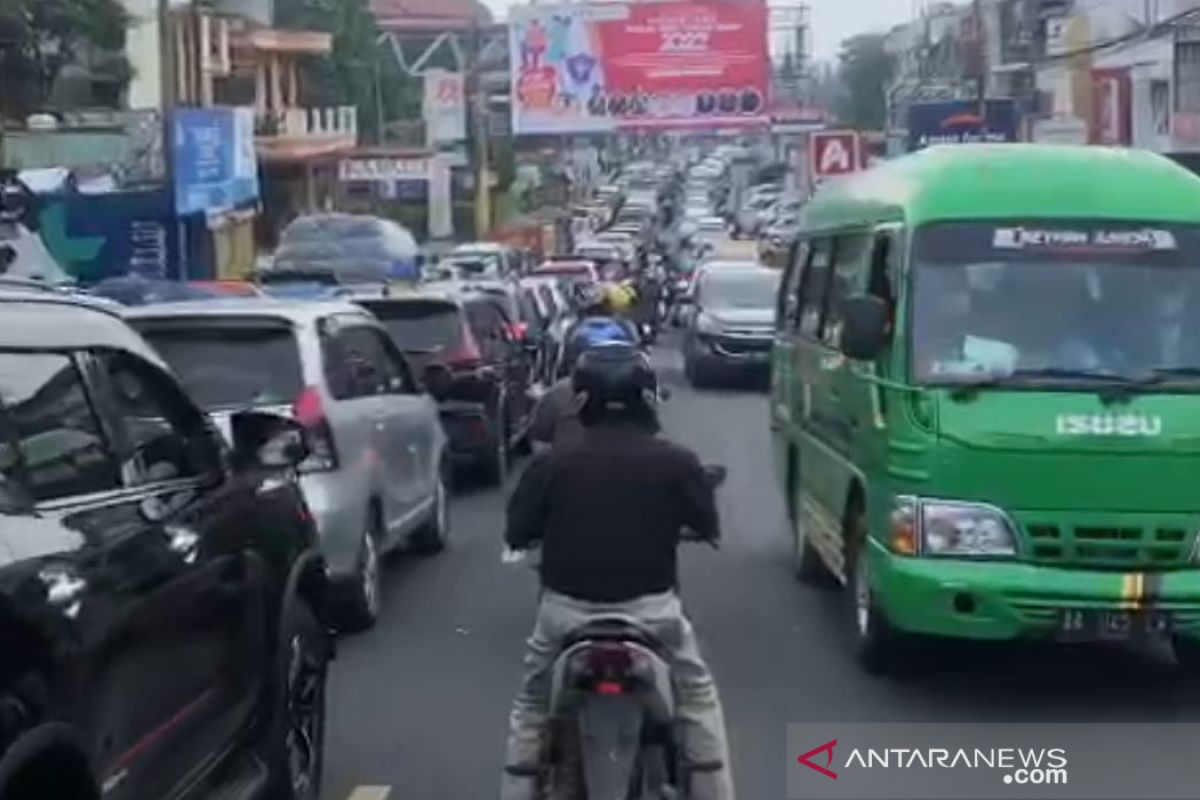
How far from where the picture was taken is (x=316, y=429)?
468 inches

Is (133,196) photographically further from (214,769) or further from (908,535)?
(214,769)

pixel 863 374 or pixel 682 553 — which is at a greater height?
pixel 863 374

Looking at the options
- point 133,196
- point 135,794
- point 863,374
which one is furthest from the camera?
point 133,196

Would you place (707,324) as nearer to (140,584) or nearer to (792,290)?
(792,290)

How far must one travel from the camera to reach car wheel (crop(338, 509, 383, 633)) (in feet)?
40.0

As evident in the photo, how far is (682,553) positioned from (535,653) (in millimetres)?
8275

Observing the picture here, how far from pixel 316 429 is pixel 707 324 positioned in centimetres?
2178

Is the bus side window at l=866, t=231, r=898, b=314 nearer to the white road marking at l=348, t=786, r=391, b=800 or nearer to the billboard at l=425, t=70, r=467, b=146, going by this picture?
the white road marking at l=348, t=786, r=391, b=800

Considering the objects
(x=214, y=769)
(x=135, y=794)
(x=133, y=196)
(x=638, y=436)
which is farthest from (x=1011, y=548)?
(x=133, y=196)

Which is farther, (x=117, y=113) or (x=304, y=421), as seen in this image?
(x=117, y=113)

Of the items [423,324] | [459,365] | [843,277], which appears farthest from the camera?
[423,324]

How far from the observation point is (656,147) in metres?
180

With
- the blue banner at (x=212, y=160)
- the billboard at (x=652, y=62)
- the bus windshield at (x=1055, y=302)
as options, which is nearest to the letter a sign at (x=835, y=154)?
the blue banner at (x=212, y=160)

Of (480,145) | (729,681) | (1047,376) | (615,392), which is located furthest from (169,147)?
(480,145)
